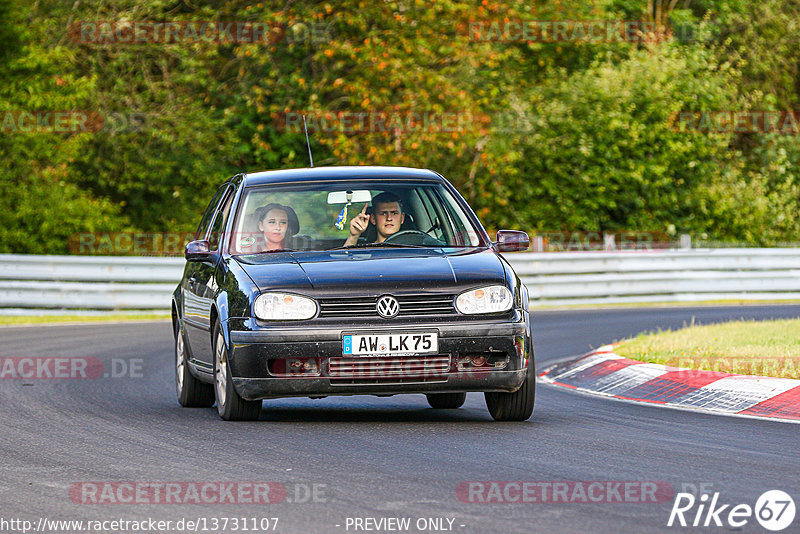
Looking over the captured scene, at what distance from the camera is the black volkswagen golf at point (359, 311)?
29.3 ft

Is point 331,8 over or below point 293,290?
over

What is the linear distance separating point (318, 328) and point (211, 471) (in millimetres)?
1756

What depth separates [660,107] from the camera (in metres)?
31.2

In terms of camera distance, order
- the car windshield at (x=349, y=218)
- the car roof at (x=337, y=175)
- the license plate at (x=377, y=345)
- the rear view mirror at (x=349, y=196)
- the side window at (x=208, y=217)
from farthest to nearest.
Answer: the side window at (x=208, y=217) < the car roof at (x=337, y=175) < the rear view mirror at (x=349, y=196) < the car windshield at (x=349, y=218) < the license plate at (x=377, y=345)

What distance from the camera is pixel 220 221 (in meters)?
10.9

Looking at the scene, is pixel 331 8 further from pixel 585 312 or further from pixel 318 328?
pixel 318 328

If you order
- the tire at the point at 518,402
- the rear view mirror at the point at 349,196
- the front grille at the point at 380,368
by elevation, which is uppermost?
the rear view mirror at the point at 349,196

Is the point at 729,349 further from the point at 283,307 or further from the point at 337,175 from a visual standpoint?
the point at 283,307

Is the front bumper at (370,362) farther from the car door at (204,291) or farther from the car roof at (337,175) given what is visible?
the car roof at (337,175)

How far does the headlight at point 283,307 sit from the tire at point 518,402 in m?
1.43

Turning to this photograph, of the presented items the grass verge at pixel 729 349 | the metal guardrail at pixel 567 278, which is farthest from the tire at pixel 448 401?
the metal guardrail at pixel 567 278

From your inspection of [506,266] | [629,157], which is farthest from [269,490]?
[629,157]

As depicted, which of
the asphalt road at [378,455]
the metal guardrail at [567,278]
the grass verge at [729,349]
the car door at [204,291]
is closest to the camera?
the asphalt road at [378,455]

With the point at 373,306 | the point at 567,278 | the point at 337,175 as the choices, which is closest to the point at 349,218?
the point at 337,175
